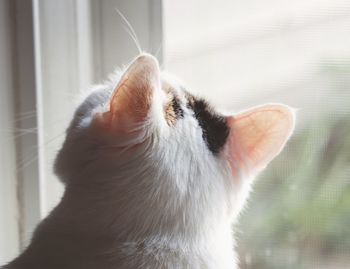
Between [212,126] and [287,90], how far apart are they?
0.56ft

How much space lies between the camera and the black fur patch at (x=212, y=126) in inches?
30.8

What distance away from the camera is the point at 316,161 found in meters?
0.90

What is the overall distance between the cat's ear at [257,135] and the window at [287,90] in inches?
4.7

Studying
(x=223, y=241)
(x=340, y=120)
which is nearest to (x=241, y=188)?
(x=223, y=241)

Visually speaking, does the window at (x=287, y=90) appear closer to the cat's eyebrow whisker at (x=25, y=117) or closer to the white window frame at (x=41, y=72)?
the white window frame at (x=41, y=72)

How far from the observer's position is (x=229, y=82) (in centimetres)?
95

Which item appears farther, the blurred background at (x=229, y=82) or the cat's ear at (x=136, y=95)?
the blurred background at (x=229, y=82)

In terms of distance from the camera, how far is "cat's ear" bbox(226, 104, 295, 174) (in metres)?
0.78

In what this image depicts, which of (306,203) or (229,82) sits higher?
(229,82)

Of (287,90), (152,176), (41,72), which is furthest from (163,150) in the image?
(41,72)

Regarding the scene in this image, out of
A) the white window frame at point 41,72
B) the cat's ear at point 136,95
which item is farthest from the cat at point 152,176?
the white window frame at point 41,72

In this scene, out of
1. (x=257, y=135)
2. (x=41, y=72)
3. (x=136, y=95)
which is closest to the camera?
(x=136, y=95)

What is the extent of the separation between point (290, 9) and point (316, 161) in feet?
0.68

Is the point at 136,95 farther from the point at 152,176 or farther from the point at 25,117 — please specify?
the point at 25,117
